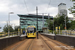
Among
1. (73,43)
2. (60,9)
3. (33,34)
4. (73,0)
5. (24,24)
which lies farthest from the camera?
(60,9)

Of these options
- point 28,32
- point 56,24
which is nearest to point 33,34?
point 28,32

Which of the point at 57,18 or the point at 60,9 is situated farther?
the point at 60,9

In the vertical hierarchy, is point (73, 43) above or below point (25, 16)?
below

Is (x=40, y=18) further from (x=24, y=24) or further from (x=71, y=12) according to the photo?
(x=71, y=12)

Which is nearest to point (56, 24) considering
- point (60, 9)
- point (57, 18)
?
point (57, 18)

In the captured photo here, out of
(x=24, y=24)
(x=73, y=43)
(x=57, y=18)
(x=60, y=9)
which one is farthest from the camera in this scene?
(x=60, y=9)

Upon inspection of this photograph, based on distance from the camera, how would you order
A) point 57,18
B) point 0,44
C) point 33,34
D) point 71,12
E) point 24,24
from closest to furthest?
point 0,44 → point 71,12 → point 33,34 → point 57,18 → point 24,24

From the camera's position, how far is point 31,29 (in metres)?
37.1

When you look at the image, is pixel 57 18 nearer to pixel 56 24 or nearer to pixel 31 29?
pixel 56 24

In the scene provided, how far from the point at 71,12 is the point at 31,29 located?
51.0 feet

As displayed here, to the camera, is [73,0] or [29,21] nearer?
[73,0]

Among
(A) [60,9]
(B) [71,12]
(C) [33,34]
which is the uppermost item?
(A) [60,9]

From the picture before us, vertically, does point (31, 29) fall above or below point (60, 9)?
below

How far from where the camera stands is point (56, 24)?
97.6m
